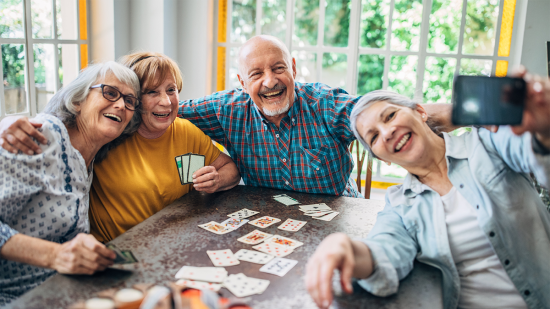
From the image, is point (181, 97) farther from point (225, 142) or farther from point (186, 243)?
point (186, 243)

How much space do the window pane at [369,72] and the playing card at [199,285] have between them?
11.0ft

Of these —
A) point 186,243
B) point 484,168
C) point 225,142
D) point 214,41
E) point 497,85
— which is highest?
point 214,41

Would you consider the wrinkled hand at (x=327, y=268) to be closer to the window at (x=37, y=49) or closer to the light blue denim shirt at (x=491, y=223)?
the light blue denim shirt at (x=491, y=223)

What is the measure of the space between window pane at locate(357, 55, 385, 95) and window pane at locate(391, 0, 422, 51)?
0.69 ft

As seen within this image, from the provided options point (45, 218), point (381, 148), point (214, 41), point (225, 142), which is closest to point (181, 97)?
point (214, 41)

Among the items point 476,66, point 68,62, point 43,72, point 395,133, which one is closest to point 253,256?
point 395,133

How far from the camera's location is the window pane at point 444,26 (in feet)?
12.6

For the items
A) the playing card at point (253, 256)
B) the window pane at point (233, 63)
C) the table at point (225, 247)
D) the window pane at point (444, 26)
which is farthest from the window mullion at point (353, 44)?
the playing card at point (253, 256)

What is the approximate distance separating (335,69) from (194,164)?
100 inches

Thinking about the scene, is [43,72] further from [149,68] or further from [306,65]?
[306,65]

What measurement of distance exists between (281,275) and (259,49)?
149 centimetres

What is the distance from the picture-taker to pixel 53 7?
308cm

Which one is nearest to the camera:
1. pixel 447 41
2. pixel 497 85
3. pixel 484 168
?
pixel 497 85

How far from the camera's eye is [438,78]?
13.4 ft
